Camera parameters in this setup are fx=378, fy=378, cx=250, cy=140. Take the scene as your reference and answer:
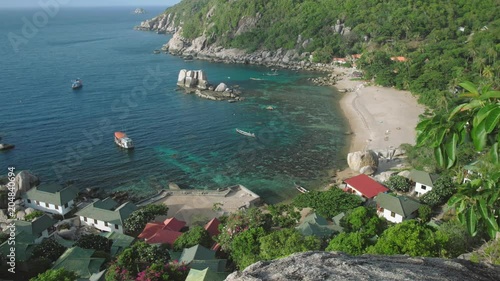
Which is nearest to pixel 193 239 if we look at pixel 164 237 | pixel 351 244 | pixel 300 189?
pixel 164 237

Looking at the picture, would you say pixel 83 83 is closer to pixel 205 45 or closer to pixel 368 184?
pixel 205 45

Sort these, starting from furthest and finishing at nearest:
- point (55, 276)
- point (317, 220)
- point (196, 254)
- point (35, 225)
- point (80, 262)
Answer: point (35, 225) → point (317, 220) → point (196, 254) → point (80, 262) → point (55, 276)

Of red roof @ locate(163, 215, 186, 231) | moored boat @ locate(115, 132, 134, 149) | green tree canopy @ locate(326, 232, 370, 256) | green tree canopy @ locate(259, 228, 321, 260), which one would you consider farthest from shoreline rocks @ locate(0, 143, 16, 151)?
green tree canopy @ locate(326, 232, 370, 256)

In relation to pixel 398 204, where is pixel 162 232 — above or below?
below

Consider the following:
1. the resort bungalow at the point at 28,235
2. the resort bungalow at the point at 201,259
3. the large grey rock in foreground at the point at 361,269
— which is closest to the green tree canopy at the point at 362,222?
the resort bungalow at the point at 201,259

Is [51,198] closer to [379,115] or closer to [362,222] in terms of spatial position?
[362,222]
